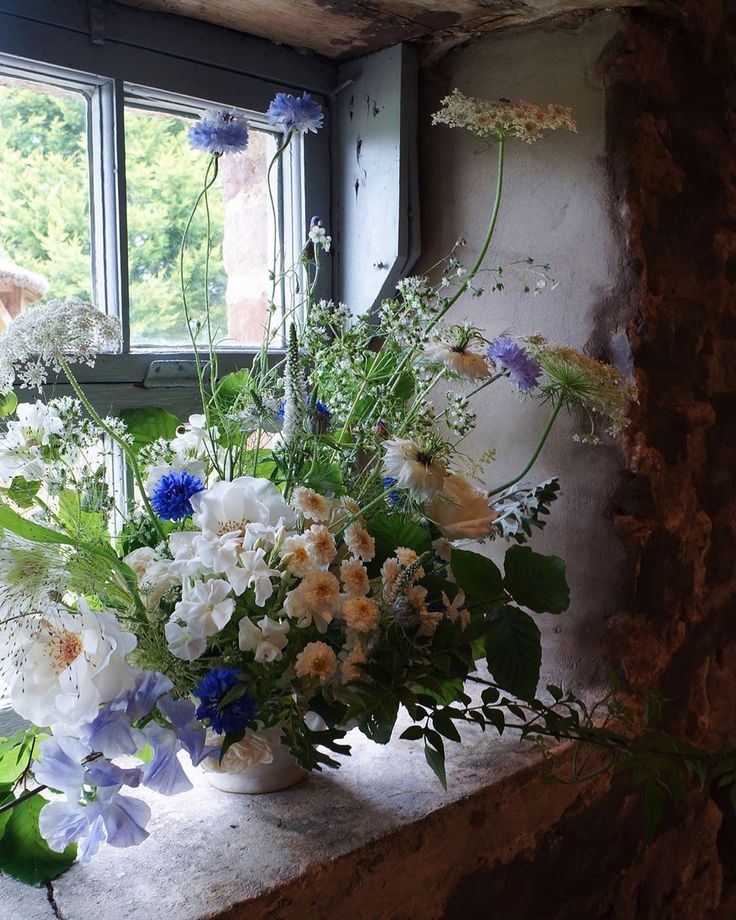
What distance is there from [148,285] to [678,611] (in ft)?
3.13

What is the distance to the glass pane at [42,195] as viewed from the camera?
1.22 meters

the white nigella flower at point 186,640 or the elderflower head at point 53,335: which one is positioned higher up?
the elderflower head at point 53,335

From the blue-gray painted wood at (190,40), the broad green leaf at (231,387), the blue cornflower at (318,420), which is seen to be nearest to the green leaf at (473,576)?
the blue cornflower at (318,420)

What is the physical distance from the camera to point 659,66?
57.7 inches

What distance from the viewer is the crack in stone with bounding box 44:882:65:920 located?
3.04 ft

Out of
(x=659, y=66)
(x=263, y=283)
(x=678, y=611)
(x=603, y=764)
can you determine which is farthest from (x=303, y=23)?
(x=603, y=764)

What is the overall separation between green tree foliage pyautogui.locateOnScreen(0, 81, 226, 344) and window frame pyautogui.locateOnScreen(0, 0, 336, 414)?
0.02m

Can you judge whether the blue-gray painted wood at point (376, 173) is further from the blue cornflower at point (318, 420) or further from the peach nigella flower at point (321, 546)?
the peach nigella flower at point (321, 546)

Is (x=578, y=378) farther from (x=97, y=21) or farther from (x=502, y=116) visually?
(x=97, y=21)

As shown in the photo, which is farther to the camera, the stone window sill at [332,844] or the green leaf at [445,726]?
the green leaf at [445,726]

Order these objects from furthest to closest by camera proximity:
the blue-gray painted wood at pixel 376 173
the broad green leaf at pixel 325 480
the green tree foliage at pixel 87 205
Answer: the blue-gray painted wood at pixel 376 173, the green tree foliage at pixel 87 205, the broad green leaf at pixel 325 480

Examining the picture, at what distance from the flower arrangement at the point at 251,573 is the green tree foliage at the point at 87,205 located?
169 mm

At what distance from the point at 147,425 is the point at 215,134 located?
0.35 m

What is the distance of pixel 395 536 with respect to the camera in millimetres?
1148
